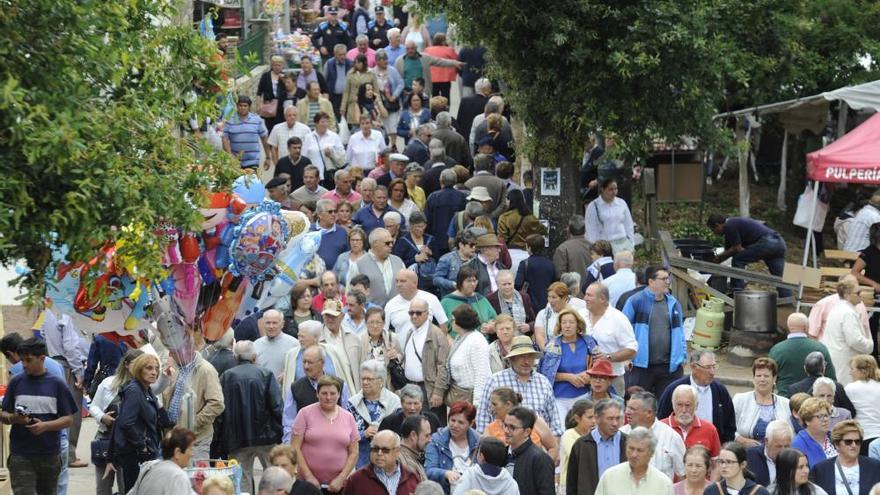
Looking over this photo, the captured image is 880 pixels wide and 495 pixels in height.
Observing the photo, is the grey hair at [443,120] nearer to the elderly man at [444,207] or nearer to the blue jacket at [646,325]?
the elderly man at [444,207]

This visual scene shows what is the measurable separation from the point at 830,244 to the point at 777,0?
5.03 metres

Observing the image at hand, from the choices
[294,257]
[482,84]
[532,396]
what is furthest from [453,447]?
[482,84]

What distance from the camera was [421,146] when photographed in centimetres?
2441

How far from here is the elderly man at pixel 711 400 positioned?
14.4 metres

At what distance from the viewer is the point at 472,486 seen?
40.1 ft

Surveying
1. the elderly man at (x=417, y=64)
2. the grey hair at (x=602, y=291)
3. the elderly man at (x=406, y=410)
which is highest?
the elderly man at (x=417, y=64)

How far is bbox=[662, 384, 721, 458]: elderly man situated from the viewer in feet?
44.7

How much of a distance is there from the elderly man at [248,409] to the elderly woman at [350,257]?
11.5 feet

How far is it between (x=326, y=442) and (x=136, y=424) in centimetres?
144

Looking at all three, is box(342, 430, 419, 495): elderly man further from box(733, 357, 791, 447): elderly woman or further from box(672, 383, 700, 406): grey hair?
box(733, 357, 791, 447): elderly woman

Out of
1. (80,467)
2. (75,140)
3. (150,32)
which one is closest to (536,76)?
(80,467)

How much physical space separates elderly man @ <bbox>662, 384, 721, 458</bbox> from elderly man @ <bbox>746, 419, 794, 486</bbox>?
0.97ft

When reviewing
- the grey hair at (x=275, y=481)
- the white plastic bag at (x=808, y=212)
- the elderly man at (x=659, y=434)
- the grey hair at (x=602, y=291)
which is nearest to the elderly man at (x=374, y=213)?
the grey hair at (x=602, y=291)

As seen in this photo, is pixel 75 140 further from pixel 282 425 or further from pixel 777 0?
pixel 777 0
